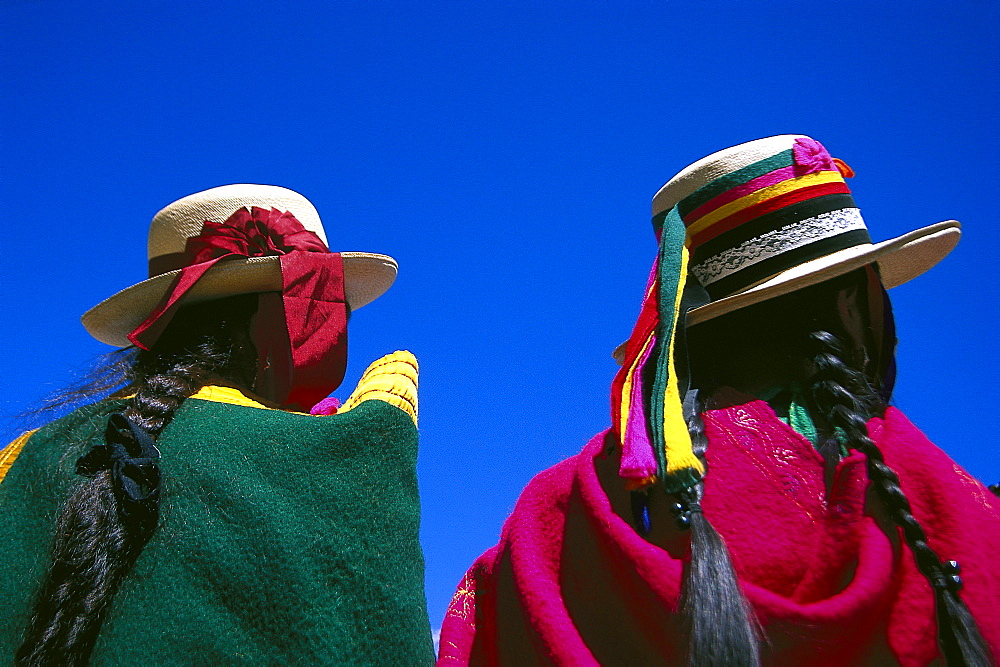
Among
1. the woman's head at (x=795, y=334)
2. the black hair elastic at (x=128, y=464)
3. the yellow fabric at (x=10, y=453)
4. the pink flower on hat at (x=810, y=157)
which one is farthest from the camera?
the pink flower on hat at (x=810, y=157)

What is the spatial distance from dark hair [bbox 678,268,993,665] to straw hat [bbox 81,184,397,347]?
1296 mm

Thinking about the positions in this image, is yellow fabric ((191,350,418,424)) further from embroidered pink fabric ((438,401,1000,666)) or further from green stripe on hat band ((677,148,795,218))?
A: green stripe on hat band ((677,148,795,218))

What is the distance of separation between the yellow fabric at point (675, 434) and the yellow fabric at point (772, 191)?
16.5 inches

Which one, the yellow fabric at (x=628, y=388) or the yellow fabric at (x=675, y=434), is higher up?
the yellow fabric at (x=628, y=388)

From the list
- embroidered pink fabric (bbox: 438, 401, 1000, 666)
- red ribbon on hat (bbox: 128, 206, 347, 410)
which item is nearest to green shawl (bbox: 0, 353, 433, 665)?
embroidered pink fabric (bbox: 438, 401, 1000, 666)

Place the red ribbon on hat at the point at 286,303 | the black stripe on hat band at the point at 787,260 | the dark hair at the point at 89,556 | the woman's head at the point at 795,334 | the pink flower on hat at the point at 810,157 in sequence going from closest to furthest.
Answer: the dark hair at the point at 89,556
the woman's head at the point at 795,334
the black stripe on hat band at the point at 787,260
the pink flower on hat at the point at 810,157
the red ribbon on hat at the point at 286,303

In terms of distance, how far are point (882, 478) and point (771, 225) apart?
2.64ft

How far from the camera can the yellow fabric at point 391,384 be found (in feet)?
7.16

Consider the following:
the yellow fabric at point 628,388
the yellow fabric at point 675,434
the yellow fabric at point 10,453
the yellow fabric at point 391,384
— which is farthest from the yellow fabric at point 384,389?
the yellow fabric at point 675,434

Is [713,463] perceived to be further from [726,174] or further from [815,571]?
[726,174]

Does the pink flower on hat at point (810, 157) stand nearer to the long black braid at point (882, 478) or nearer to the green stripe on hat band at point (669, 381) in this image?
the green stripe on hat band at point (669, 381)

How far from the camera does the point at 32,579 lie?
1777 millimetres

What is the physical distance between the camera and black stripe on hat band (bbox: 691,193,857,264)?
232 cm

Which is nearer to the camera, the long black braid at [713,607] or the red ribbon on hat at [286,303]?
the long black braid at [713,607]
